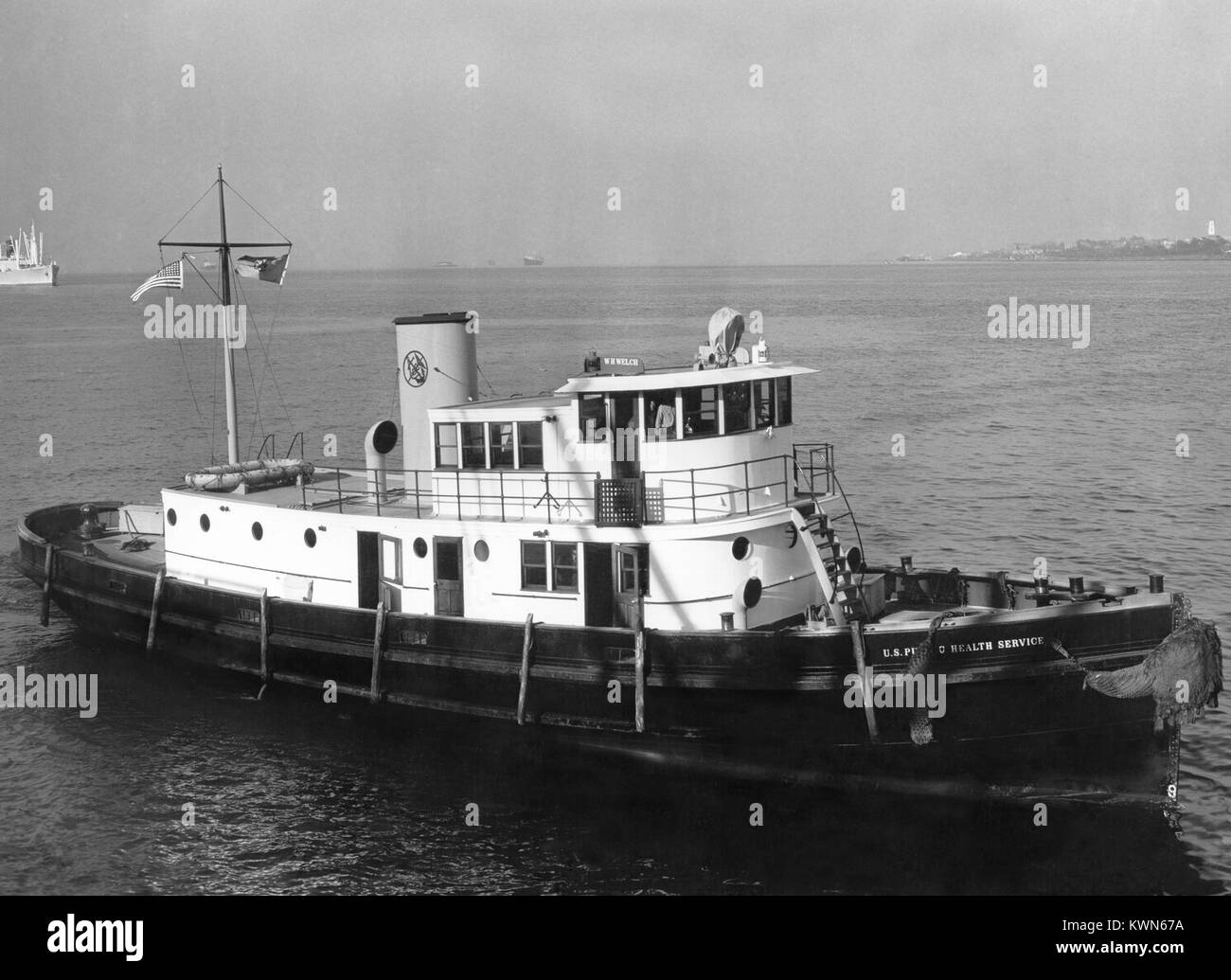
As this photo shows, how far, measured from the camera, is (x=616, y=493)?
2053cm

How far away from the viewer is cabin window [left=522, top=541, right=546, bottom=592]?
70.5 ft

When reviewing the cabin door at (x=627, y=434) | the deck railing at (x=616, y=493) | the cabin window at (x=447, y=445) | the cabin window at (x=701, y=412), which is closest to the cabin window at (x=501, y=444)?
the deck railing at (x=616, y=493)

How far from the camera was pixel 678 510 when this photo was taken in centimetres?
2098

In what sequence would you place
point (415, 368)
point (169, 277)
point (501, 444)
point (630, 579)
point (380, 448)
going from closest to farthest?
1. point (630, 579)
2. point (501, 444)
3. point (415, 368)
4. point (380, 448)
5. point (169, 277)

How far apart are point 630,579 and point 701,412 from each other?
305 centimetres

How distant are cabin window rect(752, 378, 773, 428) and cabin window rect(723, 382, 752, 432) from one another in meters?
0.16

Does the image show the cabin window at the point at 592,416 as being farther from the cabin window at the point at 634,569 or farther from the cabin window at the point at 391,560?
the cabin window at the point at 391,560

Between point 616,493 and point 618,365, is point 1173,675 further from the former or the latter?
point 618,365

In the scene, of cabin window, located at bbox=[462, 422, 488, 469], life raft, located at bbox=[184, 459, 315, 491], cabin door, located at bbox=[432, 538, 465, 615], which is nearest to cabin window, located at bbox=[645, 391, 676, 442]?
cabin window, located at bbox=[462, 422, 488, 469]

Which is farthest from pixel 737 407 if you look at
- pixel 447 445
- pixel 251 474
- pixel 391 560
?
pixel 251 474

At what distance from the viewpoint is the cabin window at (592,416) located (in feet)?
69.8
